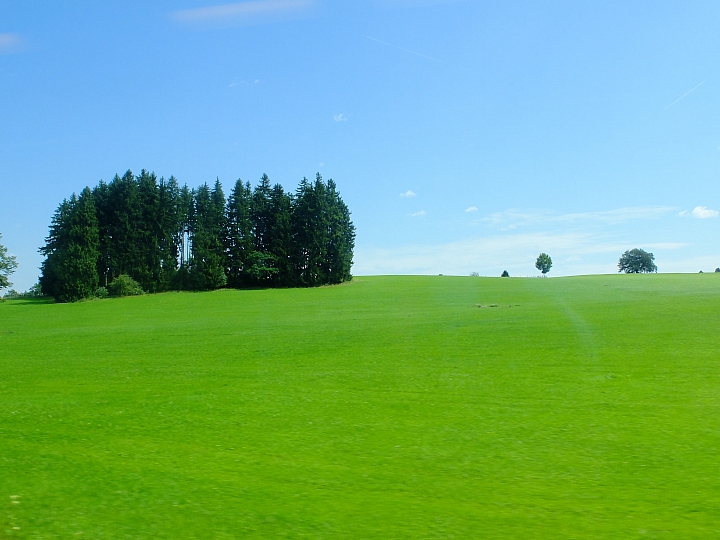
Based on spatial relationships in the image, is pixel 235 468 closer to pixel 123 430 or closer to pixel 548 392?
pixel 123 430

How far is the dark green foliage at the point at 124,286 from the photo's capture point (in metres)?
61.4

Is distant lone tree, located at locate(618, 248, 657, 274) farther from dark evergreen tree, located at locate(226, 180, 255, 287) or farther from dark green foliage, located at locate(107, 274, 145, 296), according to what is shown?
dark green foliage, located at locate(107, 274, 145, 296)

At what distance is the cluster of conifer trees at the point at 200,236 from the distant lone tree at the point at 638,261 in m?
75.5

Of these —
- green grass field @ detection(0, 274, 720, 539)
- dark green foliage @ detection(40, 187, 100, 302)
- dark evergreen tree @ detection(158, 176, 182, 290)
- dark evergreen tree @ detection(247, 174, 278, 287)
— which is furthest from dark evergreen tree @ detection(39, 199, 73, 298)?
green grass field @ detection(0, 274, 720, 539)

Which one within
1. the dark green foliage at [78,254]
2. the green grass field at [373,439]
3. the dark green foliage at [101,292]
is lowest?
the green grass field at [373,439]

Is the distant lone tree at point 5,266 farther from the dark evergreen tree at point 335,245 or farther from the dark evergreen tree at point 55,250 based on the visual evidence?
the dark evergreen tree at point 335,245

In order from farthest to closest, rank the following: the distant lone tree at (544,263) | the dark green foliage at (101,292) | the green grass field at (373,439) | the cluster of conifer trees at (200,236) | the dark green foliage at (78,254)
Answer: the distant lone tree at (544,263) → the cluster of conifer trees at (200,236) → the dark green foliage at (101,292) → the dark green foliage at (78,254) → the green grass field at (373,439)

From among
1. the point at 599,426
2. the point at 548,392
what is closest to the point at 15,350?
the point at 548,392

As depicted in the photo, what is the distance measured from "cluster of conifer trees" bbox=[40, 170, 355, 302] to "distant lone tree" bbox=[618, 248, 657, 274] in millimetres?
75534

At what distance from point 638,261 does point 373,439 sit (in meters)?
127

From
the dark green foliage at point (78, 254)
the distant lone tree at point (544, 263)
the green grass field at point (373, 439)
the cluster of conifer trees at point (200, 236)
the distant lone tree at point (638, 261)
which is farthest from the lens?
the distant lone tree at point (544, 263)

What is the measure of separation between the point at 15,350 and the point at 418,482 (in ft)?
70.5

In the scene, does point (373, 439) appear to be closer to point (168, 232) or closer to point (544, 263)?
point (168, 232)

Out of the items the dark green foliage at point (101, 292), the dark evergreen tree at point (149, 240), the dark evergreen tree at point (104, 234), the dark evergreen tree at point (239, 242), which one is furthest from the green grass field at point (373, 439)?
the dark evergreen tree at point (239, 242)
